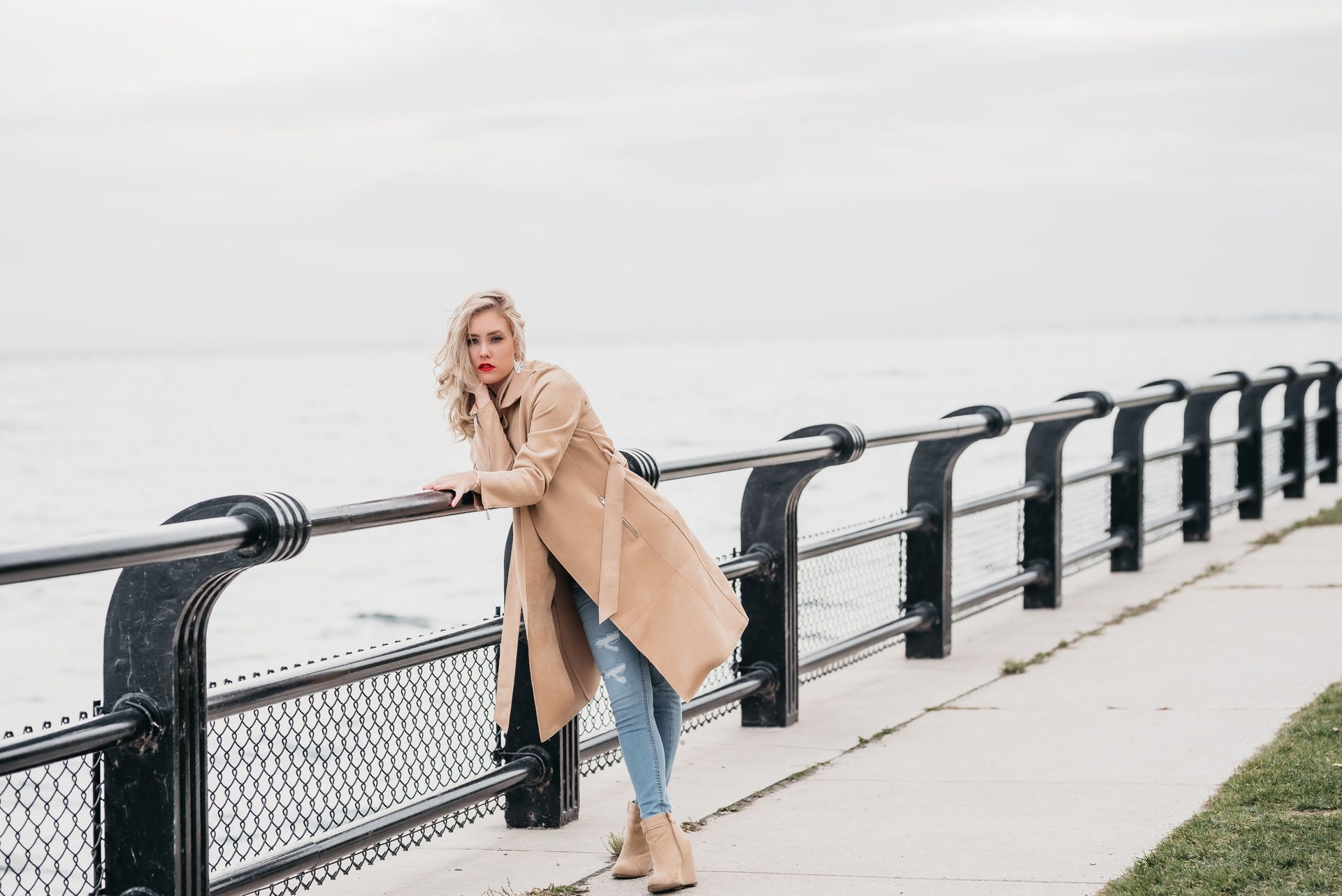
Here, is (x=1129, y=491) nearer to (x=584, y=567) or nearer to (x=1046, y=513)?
(x=1046, y=513)

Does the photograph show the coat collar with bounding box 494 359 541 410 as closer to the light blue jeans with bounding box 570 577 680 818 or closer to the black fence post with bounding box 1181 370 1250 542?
the light blue jeans with bounding box 570 577 680 818

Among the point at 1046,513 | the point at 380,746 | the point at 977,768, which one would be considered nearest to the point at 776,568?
the point at 977,768

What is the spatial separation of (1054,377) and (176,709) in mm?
86368

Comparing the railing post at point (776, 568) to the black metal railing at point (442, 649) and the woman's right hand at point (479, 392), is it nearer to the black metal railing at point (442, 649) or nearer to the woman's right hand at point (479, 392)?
the black metal railing at point (442, 649)

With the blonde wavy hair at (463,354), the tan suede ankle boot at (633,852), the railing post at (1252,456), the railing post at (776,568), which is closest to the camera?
the blonde wavy hair at (463,354)

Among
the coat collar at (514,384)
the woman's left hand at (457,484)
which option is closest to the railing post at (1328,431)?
the coat collar at (514,384)

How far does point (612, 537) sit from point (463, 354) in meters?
0.58

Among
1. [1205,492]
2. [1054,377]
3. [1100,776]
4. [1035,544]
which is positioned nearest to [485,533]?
[1205,492]

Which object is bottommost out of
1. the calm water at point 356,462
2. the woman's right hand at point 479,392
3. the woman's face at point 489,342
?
the calm water at point 356,462

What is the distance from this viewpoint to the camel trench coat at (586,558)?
12.5 feet

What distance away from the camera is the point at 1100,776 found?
492cm

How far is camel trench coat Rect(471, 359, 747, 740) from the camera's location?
3809mm

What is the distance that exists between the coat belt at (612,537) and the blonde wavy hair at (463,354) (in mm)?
359

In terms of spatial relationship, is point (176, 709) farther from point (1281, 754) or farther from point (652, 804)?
point (1281, 754)
